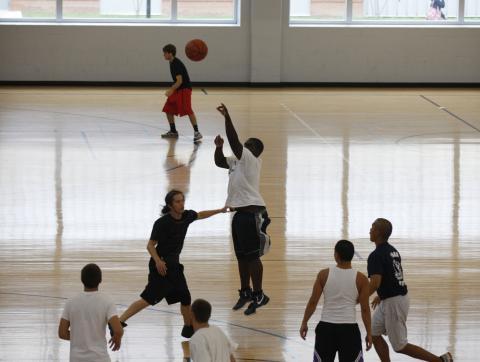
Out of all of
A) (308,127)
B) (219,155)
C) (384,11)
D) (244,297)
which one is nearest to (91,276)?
(219,155)

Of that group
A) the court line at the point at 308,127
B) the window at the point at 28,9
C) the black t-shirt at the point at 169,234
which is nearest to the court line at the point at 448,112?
the court line at the point at 308,127

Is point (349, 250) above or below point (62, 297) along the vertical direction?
above

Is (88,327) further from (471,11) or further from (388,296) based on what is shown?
(471,11)

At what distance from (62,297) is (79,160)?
7559mm

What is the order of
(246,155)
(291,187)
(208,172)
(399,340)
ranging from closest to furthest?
(399,340) < (246,155) < (291,187) < (208,172)

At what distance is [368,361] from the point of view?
28.1ft

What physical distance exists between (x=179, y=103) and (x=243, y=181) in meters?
10.2

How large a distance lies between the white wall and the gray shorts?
1996 cm

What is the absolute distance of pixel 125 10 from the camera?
2802 cm

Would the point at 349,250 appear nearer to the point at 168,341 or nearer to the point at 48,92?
the point at 168,341

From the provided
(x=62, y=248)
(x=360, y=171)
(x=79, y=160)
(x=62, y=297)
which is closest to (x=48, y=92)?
(x=79, y=160)

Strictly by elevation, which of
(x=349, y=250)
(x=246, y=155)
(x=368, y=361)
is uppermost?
(x=246, y=155)

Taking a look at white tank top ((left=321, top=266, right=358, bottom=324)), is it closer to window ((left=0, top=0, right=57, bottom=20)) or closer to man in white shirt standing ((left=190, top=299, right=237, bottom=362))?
man in white shirt standing ((left=190, top=299, right=237, bottom=362))

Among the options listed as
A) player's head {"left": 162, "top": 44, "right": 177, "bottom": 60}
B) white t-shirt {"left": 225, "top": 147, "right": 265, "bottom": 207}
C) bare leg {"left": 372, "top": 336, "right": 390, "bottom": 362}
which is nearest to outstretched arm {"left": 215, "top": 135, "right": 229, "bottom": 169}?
white t-shirt {"left": 225, "top": 147, "right": 265, "bottom": 207}
